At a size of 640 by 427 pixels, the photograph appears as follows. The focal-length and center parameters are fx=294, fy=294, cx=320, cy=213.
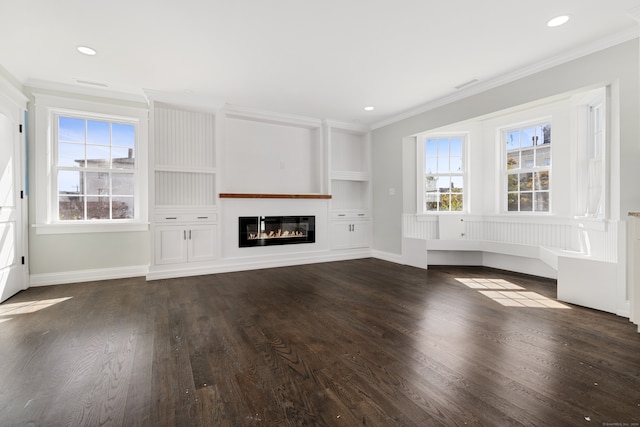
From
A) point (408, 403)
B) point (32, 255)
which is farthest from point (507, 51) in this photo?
point (32, 255)

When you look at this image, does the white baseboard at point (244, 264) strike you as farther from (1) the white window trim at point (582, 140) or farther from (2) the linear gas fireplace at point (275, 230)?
(1) the white window trim at point (582, 140)

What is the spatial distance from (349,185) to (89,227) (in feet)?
14.0

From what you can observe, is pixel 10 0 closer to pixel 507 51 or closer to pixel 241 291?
pixel 241 291

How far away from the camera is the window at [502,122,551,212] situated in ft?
14.4

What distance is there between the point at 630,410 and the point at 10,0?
15.3ft

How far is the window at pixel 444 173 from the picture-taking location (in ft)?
16.9

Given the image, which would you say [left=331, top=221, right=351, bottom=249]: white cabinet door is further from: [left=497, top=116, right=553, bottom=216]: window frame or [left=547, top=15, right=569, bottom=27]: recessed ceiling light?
[left=547, top=15, right=569, bottom=27]: recessed ceiling light

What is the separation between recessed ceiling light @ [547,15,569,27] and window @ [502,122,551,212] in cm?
223

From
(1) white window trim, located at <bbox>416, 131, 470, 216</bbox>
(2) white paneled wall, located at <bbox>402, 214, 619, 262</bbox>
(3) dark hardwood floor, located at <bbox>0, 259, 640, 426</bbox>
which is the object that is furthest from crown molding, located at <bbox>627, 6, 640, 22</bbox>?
(1) white window trim, located at <bbox>416, 131, 470, 216</bbox>

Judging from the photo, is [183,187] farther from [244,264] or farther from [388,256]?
[388,256]

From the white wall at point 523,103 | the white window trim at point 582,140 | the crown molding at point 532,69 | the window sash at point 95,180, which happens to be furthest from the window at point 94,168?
the white window trim at point 582,140

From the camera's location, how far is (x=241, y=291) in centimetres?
349

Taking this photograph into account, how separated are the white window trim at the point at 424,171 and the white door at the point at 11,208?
550 cm

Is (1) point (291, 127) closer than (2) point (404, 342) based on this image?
No
